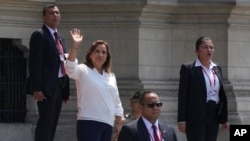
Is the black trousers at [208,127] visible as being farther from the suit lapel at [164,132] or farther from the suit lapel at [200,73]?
the suit lapel at [164,132]

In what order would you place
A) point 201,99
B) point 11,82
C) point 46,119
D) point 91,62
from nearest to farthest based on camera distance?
point 91,62 < point 46,119 < point 201,99 < point 11,82

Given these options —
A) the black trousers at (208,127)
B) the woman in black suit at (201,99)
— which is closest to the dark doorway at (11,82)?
the woman in black suit at (201,99)

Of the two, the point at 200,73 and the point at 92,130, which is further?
the point at 200,73

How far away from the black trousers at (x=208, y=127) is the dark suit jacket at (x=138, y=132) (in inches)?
115

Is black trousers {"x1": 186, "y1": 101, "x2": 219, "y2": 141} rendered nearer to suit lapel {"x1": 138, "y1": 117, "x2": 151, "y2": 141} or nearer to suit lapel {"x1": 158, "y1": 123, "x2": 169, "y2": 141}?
suit lapel {"x1": 158, "y1": 123, "x2": 169, "y2": 141}

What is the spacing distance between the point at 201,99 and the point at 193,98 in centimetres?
10

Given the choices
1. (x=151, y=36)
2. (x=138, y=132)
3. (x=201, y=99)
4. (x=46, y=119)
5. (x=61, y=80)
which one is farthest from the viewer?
(x=151, y=36)

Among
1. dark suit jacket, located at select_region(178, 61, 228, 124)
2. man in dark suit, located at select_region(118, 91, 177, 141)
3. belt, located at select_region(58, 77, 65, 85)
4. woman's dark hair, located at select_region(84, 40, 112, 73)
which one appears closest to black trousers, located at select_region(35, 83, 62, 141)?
belt, located at select_region(58, 77, 65, 85)

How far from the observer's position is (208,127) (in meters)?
13.2

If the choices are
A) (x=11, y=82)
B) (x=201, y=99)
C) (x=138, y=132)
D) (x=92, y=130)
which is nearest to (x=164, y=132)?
(x=138, y=132)

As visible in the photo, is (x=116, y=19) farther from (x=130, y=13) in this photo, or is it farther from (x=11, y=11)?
(x=11, y=11)

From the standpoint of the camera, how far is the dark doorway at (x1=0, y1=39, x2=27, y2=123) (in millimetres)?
16562

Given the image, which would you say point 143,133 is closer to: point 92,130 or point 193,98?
point 92,130

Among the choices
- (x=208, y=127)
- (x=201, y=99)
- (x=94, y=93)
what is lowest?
(x=208, y=127)
